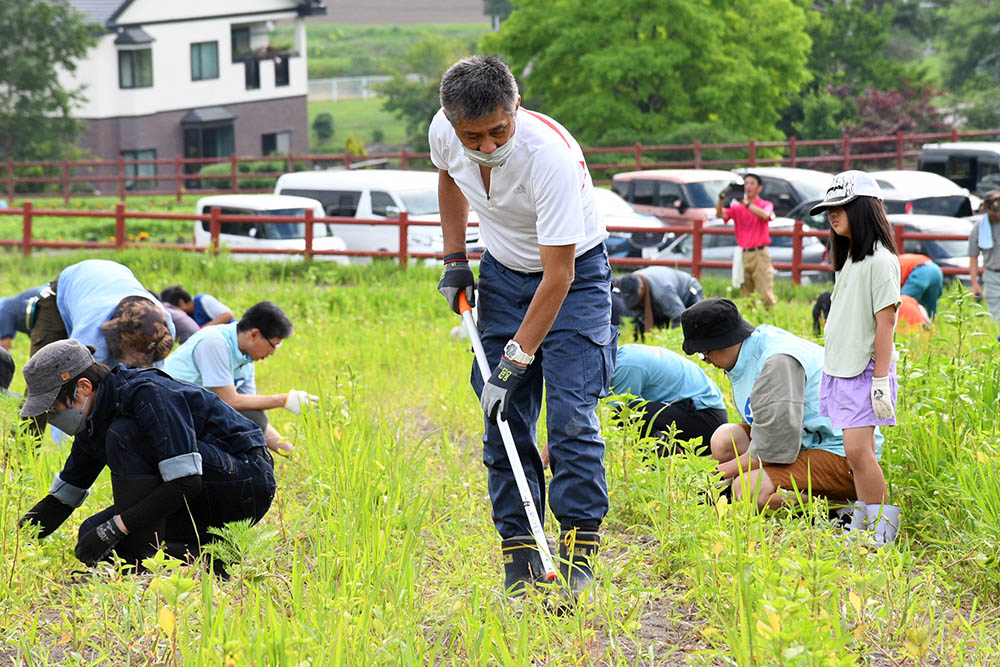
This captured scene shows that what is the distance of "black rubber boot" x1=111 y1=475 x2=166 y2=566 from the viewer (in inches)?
170

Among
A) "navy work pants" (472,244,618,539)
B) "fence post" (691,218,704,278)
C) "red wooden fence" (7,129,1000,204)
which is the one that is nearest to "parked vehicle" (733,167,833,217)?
"red wooden fence" (7,129,1000,204)

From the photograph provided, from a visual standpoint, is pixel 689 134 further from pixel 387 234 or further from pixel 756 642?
pixel 756 642

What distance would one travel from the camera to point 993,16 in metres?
42.3

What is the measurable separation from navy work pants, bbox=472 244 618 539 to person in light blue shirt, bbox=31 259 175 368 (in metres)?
1.96

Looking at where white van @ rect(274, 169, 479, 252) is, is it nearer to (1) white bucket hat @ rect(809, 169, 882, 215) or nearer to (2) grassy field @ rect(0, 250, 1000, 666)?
(2) grassy field @ rect(0, 250, 1000, 666)

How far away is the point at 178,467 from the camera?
428 centimetres

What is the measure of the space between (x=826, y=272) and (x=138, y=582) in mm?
11013

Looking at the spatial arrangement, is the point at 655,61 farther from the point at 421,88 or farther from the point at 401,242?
the point at 421,88

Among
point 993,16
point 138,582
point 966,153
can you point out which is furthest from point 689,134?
point 138,582

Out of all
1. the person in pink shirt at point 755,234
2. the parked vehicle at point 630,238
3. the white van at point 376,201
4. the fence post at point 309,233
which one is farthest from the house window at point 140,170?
the person in pink shirt at point 755,234

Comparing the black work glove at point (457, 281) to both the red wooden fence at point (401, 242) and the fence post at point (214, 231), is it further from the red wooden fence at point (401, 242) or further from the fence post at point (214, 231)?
the fence post at point (214, 231)

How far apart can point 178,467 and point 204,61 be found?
38177 millimetres

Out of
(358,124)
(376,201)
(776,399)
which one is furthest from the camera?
(358,124)

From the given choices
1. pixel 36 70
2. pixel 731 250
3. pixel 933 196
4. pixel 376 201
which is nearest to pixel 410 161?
pixel 36 70
